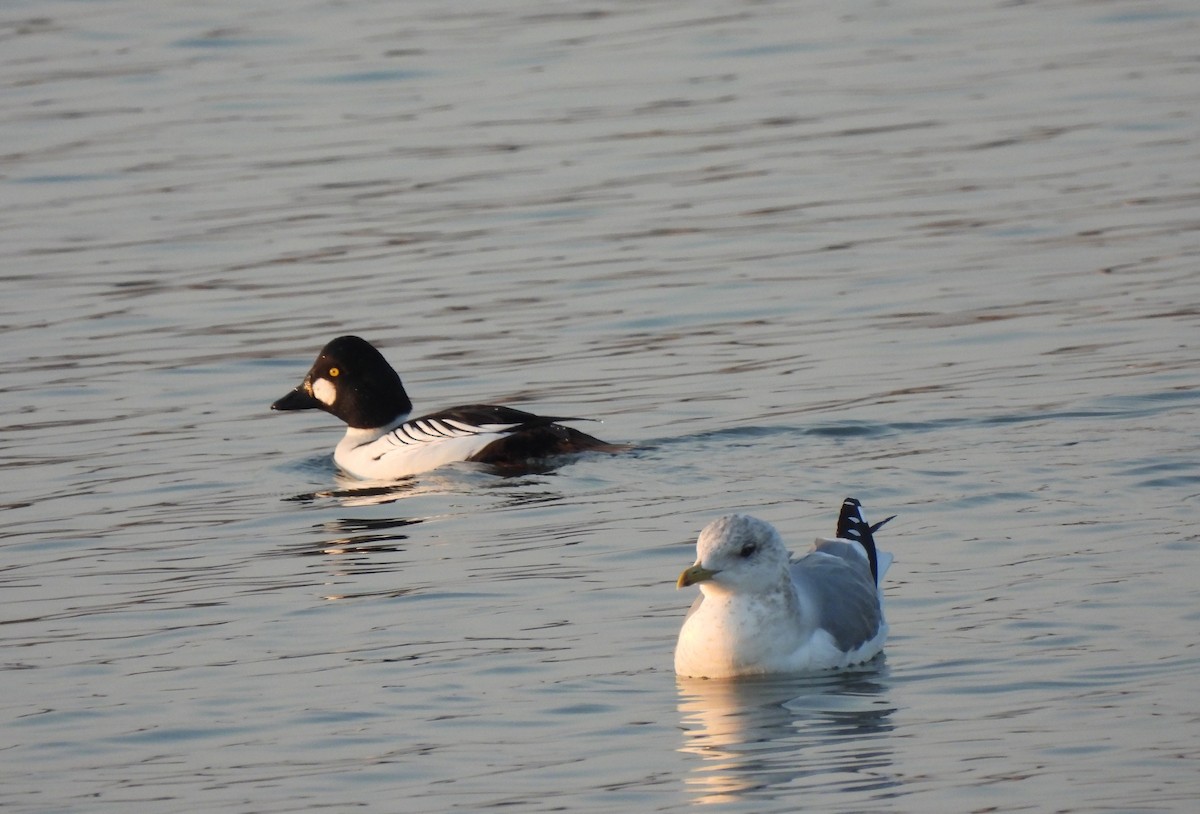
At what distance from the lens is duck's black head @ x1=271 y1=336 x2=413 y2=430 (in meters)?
14.0

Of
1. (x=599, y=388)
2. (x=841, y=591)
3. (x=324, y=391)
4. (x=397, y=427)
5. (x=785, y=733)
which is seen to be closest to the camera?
(x=785, y=733)

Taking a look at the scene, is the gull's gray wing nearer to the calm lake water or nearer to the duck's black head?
the calm lake water

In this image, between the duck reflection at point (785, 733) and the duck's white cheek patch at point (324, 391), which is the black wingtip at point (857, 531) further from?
the duck's white cheek patch at point (324, 391)

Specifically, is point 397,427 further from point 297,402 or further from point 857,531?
point 857,531

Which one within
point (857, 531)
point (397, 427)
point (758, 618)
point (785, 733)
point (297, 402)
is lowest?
point (785, 733)

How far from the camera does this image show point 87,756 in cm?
794

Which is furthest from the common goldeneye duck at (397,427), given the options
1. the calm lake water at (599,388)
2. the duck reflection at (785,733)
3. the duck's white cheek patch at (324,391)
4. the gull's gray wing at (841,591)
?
the duck reflection at (785,733)

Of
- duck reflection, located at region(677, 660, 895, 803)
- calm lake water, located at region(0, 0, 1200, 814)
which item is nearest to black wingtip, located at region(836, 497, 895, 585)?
calm lake water, located at region(0, 0, 1200, 814)

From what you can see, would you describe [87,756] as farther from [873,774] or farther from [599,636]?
[873,774]

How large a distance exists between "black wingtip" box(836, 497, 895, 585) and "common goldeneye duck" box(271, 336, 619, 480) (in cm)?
309

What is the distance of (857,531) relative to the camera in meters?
9.51

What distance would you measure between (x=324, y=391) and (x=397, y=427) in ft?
1.85

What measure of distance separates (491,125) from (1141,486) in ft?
40.1

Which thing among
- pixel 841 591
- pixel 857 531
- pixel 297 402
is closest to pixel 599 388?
pixel 297 402
